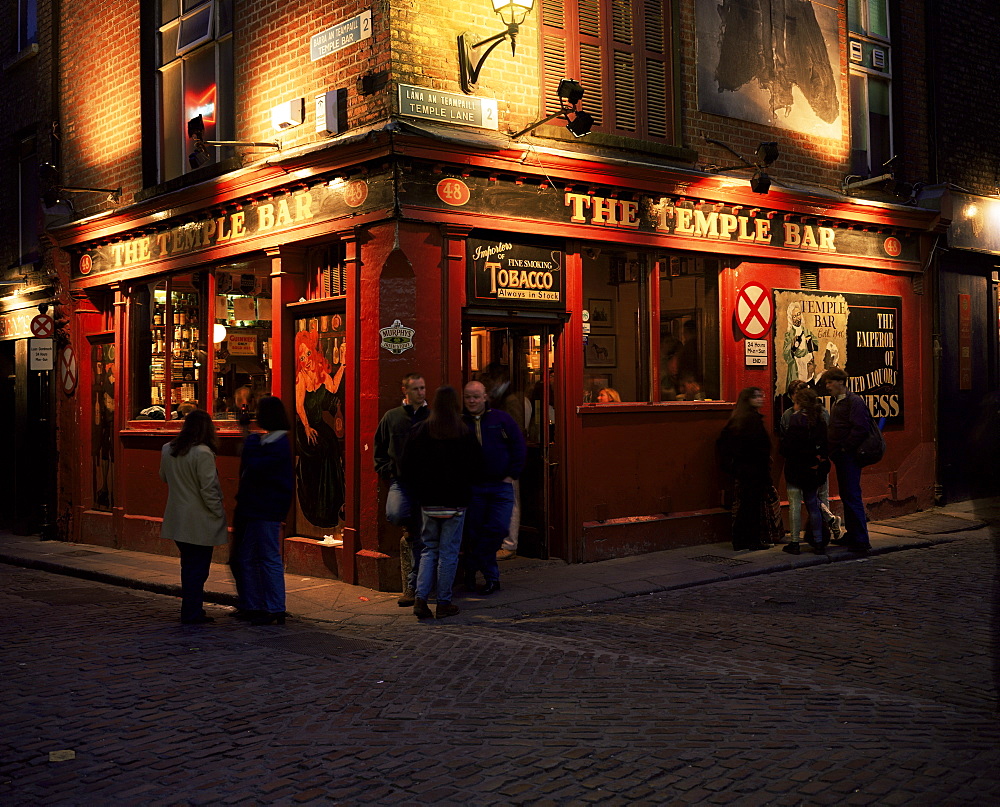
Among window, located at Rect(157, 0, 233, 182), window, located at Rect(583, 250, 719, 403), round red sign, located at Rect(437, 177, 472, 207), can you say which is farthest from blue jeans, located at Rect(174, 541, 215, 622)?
window, located at Rect(157, 0, 233, 182)

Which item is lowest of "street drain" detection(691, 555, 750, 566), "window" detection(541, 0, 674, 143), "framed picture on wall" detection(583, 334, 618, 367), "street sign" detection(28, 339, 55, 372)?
"street drain" detection(691, 555, 750, 566)

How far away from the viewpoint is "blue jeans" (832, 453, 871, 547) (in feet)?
36.5

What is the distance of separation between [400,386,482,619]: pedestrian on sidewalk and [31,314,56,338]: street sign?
863 centimetres

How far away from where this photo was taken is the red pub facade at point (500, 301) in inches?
382

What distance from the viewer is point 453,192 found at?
384 inches

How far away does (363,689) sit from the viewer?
20.0 ft

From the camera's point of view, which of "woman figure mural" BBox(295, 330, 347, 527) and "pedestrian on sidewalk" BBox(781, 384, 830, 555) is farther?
"pedestrian on sidewalk" BBox(781, 384, 830, 555)

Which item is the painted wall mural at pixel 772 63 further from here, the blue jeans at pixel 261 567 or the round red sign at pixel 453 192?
the blue jeans at pixel 261 567

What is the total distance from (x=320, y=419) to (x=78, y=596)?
3004 millimetres

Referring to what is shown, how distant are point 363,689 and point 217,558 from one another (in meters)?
6.42

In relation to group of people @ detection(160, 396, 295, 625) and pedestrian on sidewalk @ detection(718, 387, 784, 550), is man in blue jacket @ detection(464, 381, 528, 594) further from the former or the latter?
pedestrian on sidewalk @ detection(718, 387, 784, 550)

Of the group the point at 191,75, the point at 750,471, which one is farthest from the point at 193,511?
the point at 191,75

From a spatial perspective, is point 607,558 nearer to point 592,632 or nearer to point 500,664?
point 592,632

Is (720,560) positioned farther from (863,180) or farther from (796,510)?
(863,180)
